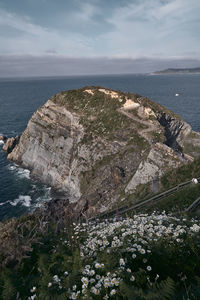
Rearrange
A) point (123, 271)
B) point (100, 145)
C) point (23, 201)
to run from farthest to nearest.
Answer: point (100, 145), point (23, 201), point (123, 271)

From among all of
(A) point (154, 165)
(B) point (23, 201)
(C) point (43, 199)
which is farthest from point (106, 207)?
(B) point (23, 201)

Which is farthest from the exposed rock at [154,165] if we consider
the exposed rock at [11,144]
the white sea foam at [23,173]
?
the exposed rock at [11,144]

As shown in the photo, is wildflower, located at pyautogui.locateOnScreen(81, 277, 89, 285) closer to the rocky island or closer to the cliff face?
the rocky island

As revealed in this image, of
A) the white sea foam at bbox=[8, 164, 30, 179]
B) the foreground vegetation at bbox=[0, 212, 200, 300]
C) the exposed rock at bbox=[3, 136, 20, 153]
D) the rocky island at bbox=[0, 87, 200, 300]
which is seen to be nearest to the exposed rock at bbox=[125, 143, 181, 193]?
the rocky island at bbox=[0, 87, 200, 300]

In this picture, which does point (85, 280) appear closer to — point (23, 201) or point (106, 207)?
point (106, 207)

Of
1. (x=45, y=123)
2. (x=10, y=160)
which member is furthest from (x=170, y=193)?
(x=10, y=160)

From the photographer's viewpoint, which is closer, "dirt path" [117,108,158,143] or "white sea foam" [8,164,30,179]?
"dirt path" [117,108,158,143]
